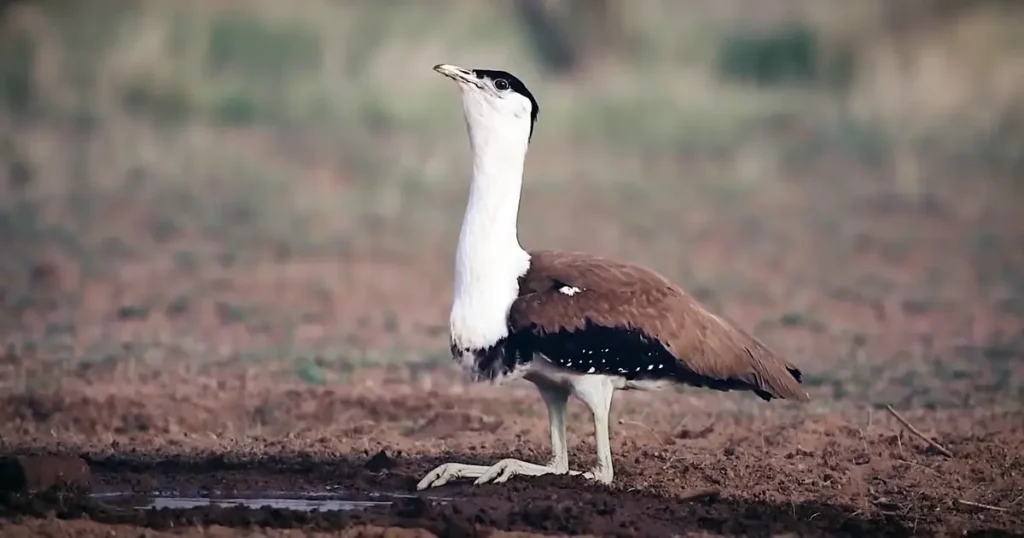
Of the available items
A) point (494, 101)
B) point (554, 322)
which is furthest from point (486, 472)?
point (494, 101)

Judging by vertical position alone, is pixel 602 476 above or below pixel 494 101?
below

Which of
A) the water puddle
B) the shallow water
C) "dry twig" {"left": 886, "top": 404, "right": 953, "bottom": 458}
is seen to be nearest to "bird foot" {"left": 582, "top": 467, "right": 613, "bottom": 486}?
the water puddle

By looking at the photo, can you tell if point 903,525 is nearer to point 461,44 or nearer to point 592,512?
point 592,512

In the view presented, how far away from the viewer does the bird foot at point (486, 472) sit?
4219 millimetres

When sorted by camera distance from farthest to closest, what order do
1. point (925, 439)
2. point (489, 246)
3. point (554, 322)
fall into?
1. point (925, 439)
2. point (489, 246)
3. point (554, 322)

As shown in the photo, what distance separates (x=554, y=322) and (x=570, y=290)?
13 cm

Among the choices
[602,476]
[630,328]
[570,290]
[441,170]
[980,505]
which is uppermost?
[441,170]

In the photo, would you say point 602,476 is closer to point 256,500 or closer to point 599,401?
point 599,401

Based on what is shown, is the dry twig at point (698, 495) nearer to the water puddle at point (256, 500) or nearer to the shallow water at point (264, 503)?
the water puddle at point (256, 500)

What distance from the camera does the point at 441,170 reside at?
5.70m

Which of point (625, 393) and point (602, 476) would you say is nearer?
point (602, 476)

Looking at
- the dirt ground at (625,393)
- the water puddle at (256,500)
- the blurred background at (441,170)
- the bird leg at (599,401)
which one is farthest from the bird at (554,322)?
the blurred background at (441,170)

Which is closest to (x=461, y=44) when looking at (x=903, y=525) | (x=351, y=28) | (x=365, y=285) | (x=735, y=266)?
(x=351, y=28)

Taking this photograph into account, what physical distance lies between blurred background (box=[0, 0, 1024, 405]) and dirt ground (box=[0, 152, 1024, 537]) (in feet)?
0.05
